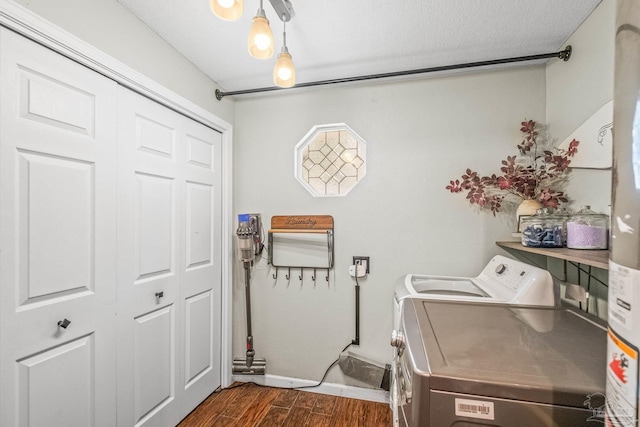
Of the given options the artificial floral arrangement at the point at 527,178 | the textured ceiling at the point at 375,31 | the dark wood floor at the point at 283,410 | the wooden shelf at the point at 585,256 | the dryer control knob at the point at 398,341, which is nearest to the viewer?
the wooden shelf at the point at 585,256

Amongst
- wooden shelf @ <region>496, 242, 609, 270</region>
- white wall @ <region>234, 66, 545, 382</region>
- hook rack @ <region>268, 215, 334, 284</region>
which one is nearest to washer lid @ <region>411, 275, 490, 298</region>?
white wall @ <region>234, 66, 545, 382</region>

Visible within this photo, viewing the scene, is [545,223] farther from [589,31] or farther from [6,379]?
[6,379]

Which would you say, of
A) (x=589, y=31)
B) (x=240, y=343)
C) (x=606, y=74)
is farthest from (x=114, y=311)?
(x=589, y=31)

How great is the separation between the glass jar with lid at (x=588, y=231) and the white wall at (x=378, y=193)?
2.14 ft

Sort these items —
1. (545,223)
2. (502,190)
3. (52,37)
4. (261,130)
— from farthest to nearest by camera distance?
(261,130) < (502,190) < (545,223) < (52,37)

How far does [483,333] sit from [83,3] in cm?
210

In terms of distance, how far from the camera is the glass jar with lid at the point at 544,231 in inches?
49.4

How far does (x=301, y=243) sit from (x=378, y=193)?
71cm

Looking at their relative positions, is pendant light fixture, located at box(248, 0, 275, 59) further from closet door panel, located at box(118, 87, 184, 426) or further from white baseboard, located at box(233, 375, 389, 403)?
white baseboard, located at box(233, 375, 389, 403)

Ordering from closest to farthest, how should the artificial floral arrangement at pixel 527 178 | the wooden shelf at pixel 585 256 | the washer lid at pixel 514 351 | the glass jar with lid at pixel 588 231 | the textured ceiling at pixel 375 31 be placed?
the washer lid at pixel 514 351 < the wooden shelf at pixel 585 256 < the glass jar with lid at pixel 588 231 < the textured ceiling at pixel 375 31 < the artificial floral arrangement at pixel 527 178

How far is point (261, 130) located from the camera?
2.23 metres

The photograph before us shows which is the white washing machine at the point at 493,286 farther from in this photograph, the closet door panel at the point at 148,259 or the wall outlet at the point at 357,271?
the closet door panel at the point at 148,259

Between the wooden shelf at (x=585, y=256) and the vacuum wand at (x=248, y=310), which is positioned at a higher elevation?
the wooden shelf at (x=585, y=256)

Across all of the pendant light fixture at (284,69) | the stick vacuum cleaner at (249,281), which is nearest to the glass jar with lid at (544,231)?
the pendant light fixture at (284,69)
